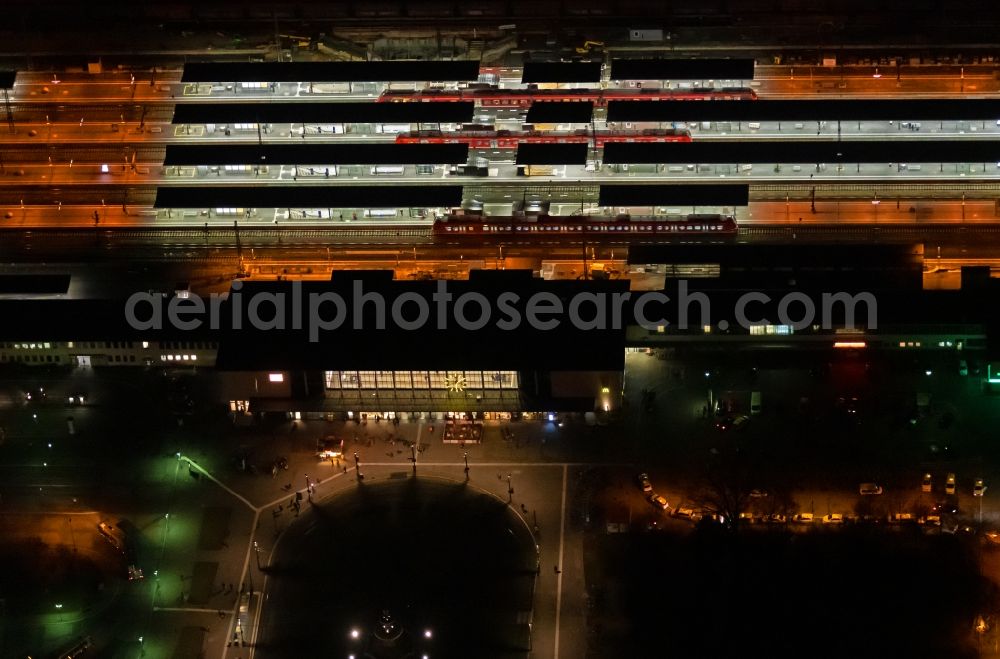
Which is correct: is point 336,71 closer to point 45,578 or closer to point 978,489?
point 45,578

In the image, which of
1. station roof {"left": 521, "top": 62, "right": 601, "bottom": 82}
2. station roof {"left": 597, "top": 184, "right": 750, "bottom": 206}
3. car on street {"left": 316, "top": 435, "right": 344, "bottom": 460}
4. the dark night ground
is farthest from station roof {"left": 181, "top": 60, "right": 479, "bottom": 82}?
the dark night ground

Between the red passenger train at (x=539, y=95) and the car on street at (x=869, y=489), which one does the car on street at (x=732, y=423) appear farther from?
the red passenger train at (x=539, y=95)

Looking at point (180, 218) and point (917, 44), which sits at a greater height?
point (917, 44)

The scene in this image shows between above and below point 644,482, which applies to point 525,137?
above

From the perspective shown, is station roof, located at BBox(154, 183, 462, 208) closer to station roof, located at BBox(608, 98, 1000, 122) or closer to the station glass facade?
station roof, located at BBox(608, 98, 1000, 122)

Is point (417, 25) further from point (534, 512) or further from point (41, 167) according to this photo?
point (534, 512)

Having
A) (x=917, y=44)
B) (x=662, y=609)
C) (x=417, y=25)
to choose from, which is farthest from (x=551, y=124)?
(x=662, y=609)

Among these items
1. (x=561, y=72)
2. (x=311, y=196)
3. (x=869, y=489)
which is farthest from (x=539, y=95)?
(x=869, y=489)
